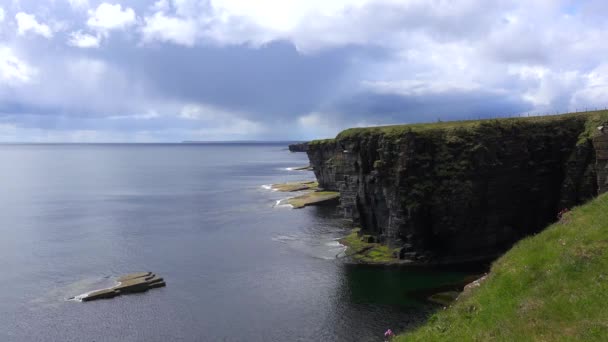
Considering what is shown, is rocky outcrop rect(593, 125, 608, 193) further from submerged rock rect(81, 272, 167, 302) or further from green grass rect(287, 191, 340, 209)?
green grass rect(287, 191, 340, 209)

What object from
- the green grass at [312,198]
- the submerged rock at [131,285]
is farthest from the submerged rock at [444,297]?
the green grass at [312,198]

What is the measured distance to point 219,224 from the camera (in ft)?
353

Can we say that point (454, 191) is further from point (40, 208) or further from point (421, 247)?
point (40, 208)

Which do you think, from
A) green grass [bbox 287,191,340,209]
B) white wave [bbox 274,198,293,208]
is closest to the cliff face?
white wave [bbox 274,198,293,208]

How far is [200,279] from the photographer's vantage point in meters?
69.3

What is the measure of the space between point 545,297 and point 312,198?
117752mm

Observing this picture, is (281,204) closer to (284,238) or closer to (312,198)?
(312,198)

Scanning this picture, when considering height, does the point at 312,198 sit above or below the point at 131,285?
above

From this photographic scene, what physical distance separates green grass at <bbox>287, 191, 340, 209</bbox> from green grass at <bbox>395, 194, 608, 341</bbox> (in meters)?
104

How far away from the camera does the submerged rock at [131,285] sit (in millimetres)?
62138

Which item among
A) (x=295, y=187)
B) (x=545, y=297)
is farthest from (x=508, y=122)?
(x=295, y=187)

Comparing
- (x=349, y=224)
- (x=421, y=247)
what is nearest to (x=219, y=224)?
(x=349, y=224)

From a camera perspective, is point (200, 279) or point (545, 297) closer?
point (545, 297)

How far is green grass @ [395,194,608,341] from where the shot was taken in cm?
1950
